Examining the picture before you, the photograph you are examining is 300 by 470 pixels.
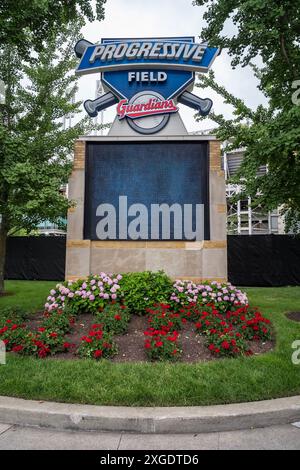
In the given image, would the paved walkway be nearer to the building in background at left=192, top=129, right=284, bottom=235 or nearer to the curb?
the curb

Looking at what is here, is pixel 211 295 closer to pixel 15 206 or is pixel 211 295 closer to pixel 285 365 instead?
pixel 285 365

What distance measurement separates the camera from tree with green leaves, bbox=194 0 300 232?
691 cm

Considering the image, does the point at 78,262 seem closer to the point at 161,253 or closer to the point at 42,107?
the point at 161,253

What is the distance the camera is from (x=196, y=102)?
9.55 metres

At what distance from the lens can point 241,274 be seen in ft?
54.5

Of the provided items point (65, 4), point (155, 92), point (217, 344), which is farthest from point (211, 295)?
point (65, 4)

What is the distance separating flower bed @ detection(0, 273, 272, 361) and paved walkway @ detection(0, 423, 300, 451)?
155 cm

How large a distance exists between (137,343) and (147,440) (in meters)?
2.36

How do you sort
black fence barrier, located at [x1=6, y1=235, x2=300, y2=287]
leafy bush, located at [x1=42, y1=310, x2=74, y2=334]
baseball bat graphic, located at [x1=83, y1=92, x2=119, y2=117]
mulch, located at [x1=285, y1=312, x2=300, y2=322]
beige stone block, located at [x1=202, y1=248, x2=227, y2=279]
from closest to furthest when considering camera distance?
leafy bush, located at [x1=42, y1=310, x2=74, y2=334], mulch, located at [x1=285, y1=312, x2=300, y2=322], beige stone block, located at [x1=202, y1=248, x2=227, y2=279], baseball bat graphic, located at [x1=83, y1=92, x2=119, y2=117], black fence barrier, located at [x1=6, y1=235, x2=300, y2=287]

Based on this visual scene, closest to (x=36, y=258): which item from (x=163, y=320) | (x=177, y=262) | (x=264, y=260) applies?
(x=264, y=260)

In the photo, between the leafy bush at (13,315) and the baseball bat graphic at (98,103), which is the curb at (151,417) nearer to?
the leafy bush at (13,315)

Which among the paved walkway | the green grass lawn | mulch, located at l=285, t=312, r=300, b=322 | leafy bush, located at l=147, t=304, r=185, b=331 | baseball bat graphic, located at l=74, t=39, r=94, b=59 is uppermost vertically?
baseball bat graphic, located at l=74, t=39, r=94, b=59

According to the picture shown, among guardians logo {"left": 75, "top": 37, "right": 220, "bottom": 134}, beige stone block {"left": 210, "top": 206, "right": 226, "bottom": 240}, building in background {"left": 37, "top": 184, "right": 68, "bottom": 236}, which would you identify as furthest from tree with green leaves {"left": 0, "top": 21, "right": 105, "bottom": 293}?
beige stone block {"left": 210, "top": 206, "right": 226, "bottom": 240}

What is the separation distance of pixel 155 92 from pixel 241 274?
382 inches
